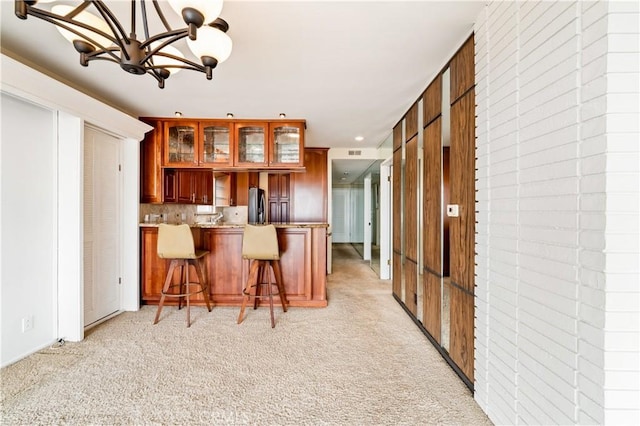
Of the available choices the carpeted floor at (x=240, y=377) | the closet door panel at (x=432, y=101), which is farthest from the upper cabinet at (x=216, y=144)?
the closet door panel at (x=432, y=101)

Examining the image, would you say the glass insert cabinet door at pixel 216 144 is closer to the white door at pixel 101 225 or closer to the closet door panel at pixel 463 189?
the white door at pixel 101 225

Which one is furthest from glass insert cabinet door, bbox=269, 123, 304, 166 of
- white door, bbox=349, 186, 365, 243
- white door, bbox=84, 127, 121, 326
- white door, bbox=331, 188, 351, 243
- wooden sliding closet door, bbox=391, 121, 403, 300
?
white door, bbox=331, 188, 351, 243

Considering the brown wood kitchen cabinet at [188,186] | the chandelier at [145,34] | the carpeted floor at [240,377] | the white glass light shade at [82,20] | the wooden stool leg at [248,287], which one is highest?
the white glass light shade at [82,20]

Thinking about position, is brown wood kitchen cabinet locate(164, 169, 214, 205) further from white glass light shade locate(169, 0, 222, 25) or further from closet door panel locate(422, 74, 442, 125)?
closet door panel locate(422, 74, 442, 125)

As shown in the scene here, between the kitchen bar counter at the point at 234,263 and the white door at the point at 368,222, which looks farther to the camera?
the white door at the point at 368,222

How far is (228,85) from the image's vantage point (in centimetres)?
259

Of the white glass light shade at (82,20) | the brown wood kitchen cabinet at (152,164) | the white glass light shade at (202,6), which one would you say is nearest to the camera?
the white glass light shade at (202,6)

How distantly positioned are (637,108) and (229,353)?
2718mm

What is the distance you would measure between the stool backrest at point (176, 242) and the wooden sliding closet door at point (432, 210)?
2.34 metres

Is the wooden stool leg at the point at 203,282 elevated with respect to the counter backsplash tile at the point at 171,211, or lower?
lower

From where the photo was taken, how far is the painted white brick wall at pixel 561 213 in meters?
0.94

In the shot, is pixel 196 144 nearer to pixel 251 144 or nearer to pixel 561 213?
pixel 251 144

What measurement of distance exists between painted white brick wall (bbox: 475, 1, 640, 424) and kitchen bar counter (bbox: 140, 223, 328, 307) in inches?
81.4

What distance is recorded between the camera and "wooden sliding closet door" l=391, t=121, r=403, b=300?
3.58m
